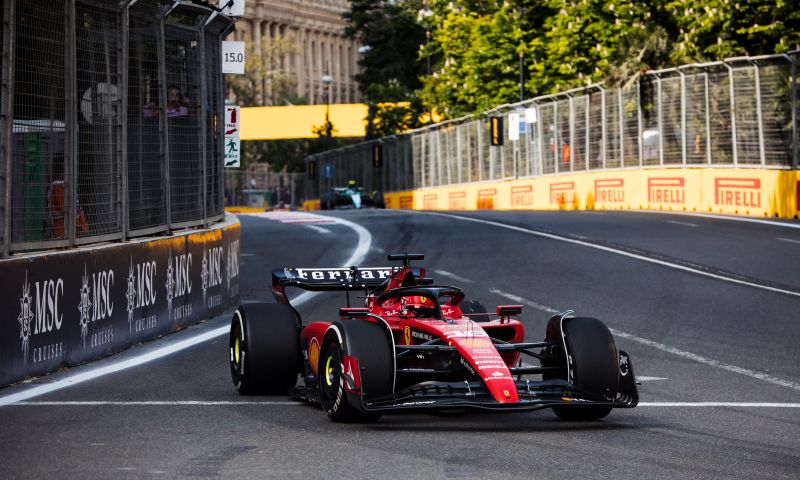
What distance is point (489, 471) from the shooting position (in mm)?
7129

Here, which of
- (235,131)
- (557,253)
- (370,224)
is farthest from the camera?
(370,224)

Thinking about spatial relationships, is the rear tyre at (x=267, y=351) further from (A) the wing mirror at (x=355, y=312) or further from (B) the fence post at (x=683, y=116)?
(B) the fence post at (x=683, y=116)

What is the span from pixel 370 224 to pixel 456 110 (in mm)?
44069

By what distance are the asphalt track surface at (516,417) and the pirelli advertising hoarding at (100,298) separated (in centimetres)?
22

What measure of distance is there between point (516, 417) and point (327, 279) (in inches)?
103

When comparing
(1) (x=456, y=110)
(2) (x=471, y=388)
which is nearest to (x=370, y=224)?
(2) (x=471, y=388)

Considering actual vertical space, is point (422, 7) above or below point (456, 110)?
above

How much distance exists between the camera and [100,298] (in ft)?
41.5

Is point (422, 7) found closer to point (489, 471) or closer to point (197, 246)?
point (197, 246)

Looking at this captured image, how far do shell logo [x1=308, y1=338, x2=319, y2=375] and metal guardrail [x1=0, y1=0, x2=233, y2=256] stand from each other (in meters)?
2.61

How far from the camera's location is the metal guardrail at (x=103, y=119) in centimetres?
1133

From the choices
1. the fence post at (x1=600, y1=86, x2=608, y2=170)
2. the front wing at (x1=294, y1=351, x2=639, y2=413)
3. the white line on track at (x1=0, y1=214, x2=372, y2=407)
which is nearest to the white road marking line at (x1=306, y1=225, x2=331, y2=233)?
the white line on track at (x1=0, y1=214, x2=372, y2=407)

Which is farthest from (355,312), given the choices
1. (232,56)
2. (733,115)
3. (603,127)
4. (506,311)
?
(603,127)

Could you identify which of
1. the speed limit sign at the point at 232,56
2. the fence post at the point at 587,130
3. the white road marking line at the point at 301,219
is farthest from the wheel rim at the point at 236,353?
the fence post at the point at 587,130
